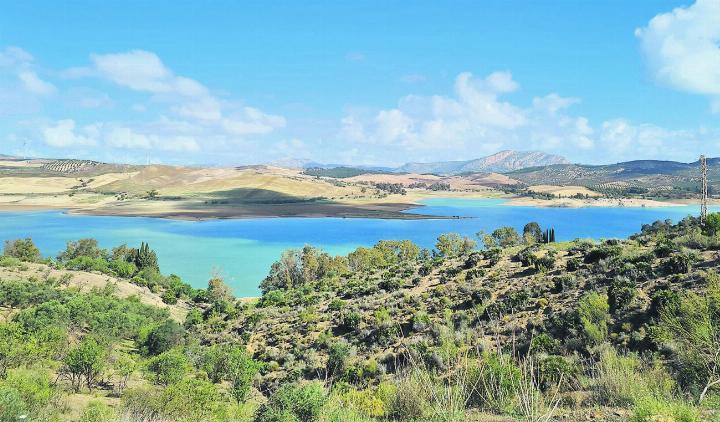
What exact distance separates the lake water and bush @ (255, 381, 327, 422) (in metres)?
63.7

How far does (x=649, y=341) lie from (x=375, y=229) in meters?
131

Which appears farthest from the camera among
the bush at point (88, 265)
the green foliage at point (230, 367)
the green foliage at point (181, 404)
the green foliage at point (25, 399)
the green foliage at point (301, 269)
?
the green foliage at point (301, 269)

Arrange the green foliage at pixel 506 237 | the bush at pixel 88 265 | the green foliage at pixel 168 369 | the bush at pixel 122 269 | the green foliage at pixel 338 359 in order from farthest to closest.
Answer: the green foliage at pixel 506 237 → the bush at pixel 122 269 → the bush at pixel 88 265 → the green foliage at pixel 338 359 → the green foliage at pixel 168 369

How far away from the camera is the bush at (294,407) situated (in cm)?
1158

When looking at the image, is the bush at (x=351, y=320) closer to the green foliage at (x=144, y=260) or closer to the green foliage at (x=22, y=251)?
the green foliage at (x=144, y=260)

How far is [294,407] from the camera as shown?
1204cm

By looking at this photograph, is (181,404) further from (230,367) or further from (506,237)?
(506,237)

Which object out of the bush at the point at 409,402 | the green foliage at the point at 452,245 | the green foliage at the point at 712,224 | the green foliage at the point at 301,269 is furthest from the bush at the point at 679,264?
the green foliage at the point at 452,245

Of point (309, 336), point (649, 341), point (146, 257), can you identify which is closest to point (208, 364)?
point (309, 336)

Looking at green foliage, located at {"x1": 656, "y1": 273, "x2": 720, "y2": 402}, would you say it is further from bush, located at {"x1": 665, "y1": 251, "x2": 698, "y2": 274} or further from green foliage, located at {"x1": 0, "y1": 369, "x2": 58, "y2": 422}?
green foliage, located at {"x1": 0, "y1": 369, "x2": 58, "y2": 422}

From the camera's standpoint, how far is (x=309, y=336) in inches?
1227

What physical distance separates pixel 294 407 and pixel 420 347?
13.2m

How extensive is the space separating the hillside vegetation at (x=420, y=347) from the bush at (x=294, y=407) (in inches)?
1.6

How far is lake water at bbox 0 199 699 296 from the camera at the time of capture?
9800 cm
